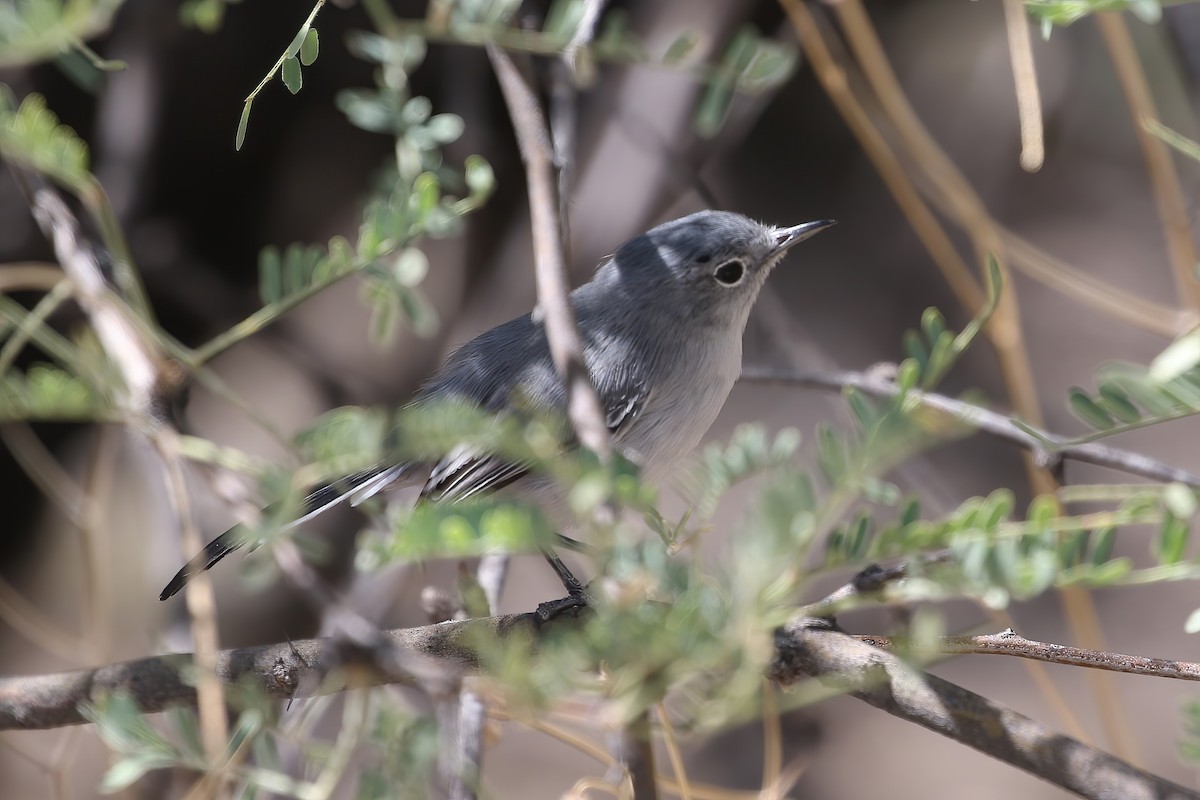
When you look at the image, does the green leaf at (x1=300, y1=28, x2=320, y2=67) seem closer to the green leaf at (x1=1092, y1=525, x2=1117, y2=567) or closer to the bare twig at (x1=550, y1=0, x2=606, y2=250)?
the bare twig at (x1=550, y1=0, x2=606, y2=250)

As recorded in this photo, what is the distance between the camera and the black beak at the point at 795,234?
1.94 m

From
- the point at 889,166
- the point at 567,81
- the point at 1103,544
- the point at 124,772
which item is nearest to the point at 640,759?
the point at 1103,544

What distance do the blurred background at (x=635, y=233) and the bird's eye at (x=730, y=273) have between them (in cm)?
63

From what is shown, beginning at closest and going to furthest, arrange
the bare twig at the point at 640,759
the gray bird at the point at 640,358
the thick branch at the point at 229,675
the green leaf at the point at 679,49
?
the bare twig at the point at 640,759
the thick branch at the point at 229,675
the green leaf at the point at 679,49
the gray bird at the point at 640,358

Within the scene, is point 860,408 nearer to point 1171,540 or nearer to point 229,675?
point 1171,540

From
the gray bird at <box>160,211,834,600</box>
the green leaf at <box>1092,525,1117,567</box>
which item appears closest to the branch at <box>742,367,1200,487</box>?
the gray bird at <box>160,211,834,600</box>

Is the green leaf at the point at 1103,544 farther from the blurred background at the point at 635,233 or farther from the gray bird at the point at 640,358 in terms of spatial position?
the blurred background at the point at 635,233

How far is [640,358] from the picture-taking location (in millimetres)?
1984

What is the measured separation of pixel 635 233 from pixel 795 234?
1.06 meters

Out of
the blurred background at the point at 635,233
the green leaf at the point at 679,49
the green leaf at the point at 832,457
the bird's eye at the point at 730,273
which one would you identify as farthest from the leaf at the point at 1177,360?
the blurred background at the point at 635,233

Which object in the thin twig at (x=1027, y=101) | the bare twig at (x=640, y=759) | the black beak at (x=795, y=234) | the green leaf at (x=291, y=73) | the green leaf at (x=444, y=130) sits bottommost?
the bare twig at (x=640, y=759)

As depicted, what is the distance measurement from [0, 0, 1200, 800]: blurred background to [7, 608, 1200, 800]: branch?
1163mm

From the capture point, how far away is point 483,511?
0.78m

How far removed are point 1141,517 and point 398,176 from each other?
1211 millimetres
